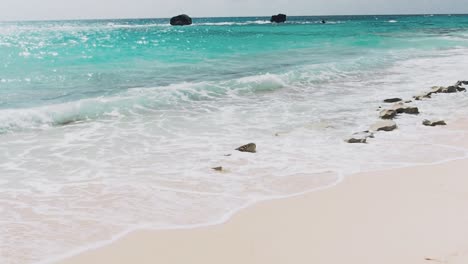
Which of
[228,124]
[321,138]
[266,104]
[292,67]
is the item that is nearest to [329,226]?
[321,138]

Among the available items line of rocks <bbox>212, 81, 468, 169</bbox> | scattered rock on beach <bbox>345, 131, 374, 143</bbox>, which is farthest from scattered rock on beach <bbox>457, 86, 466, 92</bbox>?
scattered rock on beach <bbox>345, 131, 374, 143</bbox>

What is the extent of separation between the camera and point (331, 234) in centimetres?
509

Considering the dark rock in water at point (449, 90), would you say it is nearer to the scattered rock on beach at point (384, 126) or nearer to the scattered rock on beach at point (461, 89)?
the scattered rock on beach at point (461, 89)

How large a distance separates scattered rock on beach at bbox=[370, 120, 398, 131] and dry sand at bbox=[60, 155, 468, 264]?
3999mm

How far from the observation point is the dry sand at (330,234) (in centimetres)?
460

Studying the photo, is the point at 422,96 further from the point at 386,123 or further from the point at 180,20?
the point at 180,20

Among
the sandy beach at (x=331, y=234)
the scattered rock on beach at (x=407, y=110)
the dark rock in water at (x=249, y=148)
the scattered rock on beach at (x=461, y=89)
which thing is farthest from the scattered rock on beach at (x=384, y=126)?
the scattered rock on beach at (x=461, y=89)

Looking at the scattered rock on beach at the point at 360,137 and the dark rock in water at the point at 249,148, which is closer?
the dark rock in water at the point at 249,148

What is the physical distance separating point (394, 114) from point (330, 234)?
312 inches

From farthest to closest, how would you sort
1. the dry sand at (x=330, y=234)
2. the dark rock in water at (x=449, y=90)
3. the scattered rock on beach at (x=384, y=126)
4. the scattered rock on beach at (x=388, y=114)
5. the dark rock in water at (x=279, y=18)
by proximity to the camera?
the dark rock in water at (x=279, y=18) → the dark rock in water at (x=449, y=90) → the scattered rock on beach at (x=388, y=114) → the scattered rock on beach at (x=384, y=126) → the dry sand at (x=330, y=234)

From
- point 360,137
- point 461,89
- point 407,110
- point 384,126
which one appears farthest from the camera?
point 461,89

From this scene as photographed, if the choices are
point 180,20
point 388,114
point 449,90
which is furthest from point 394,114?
point 180,20

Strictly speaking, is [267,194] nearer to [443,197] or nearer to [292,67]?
[443,197]

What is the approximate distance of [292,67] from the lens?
2536 cm
